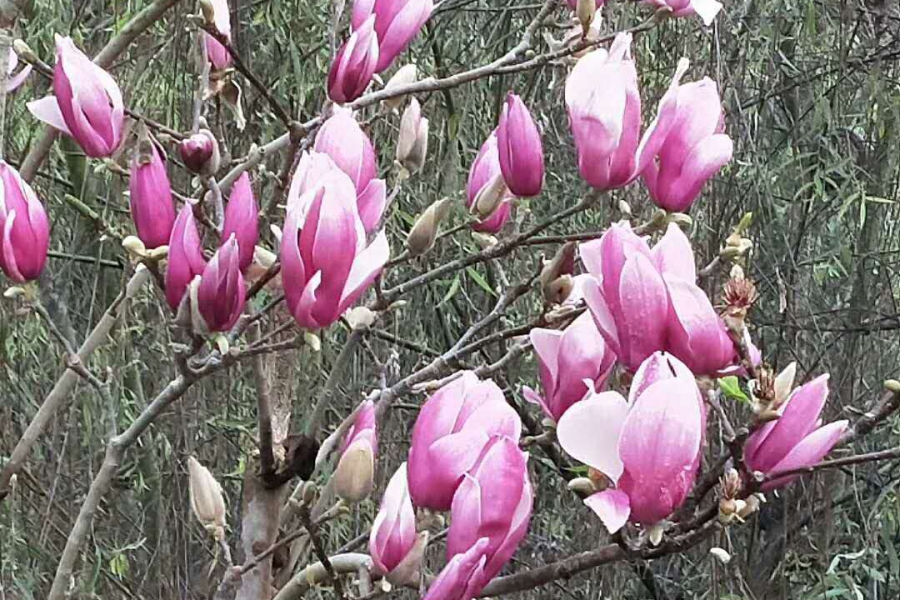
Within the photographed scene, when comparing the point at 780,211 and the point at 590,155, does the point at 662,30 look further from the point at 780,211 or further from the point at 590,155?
the point at 590,155

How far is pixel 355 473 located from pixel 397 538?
4cm

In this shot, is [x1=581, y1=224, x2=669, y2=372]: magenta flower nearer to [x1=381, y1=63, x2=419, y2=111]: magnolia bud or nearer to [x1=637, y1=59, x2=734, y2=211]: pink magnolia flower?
[x1=637, y1=59, x2=734, y2=211]: pink magnolia flower

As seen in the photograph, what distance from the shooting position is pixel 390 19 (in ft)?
2.03

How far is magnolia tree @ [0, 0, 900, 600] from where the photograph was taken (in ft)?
1.29

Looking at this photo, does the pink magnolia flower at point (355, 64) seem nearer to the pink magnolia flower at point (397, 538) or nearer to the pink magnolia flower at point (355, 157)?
the pink magnolia flower at point (355, 157)

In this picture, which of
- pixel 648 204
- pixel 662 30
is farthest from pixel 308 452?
pixel 662 30

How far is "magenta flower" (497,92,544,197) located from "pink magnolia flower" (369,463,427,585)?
0.63 ft

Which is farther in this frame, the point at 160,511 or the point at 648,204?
the point at 160,511

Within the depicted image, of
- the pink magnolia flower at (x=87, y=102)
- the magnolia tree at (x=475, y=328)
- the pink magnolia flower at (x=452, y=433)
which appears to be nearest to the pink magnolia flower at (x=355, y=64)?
the magnolia tree at (x=475, y=328)

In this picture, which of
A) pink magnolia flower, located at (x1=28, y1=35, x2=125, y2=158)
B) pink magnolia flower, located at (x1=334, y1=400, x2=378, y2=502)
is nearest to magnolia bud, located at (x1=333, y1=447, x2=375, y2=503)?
pink magnolia flower, located at (x1=334, y1=400, x2=378, y2=502)

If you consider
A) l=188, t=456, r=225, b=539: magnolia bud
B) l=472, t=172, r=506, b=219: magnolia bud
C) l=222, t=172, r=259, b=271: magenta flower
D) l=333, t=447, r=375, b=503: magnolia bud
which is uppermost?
l=222, t=172, r=259, b=271: magenta flower

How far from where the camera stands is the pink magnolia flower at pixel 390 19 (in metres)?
0.61

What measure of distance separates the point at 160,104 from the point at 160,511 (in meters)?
0.42

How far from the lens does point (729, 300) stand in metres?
0.43
